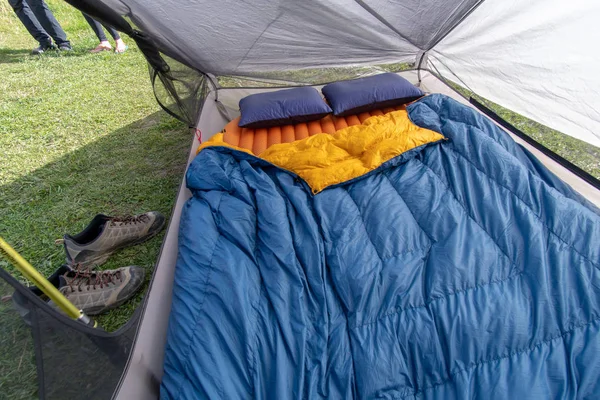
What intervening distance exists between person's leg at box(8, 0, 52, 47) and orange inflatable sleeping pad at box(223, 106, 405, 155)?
337 centimetres

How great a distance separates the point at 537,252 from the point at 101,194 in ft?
6.82

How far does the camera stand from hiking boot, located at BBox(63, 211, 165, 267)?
144 centimetres

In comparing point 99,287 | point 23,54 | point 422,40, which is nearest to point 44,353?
point 99,287

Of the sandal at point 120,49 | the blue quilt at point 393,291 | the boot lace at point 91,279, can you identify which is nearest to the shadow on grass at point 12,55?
the sandal at point 120,49

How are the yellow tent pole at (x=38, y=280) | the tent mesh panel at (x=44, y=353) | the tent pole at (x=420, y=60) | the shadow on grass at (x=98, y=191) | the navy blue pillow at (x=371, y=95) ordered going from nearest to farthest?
the tent mesh panel at (x=44, y=353) → the yellow tent pole at (x=38, y=280) → the shadow on grass at (x=98, y=191) → the navy blue pillow at (x=371, y=95) → the tent pole at (x=420, y=60)

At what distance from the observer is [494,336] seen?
86cm

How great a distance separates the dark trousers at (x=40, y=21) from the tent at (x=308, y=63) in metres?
2.86

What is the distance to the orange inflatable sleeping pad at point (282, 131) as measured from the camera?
A: 1.79 metres

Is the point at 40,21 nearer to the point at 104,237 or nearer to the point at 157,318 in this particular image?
the point at 104,237

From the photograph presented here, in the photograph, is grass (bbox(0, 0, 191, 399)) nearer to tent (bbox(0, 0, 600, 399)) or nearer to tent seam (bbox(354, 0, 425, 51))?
tent (bbox(0, 0, 600, 399))

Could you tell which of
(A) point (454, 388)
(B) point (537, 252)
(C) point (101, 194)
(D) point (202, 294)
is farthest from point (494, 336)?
(C) point (101, 194)

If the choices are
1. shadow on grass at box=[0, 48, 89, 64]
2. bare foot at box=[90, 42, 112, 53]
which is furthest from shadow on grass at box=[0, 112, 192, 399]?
shadow on grass at box=[0, 48, 89, 64]

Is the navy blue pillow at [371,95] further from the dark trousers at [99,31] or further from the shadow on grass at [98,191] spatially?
the dark trousers at [99,31]

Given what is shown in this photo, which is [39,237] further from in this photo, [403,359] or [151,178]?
[403,359]
